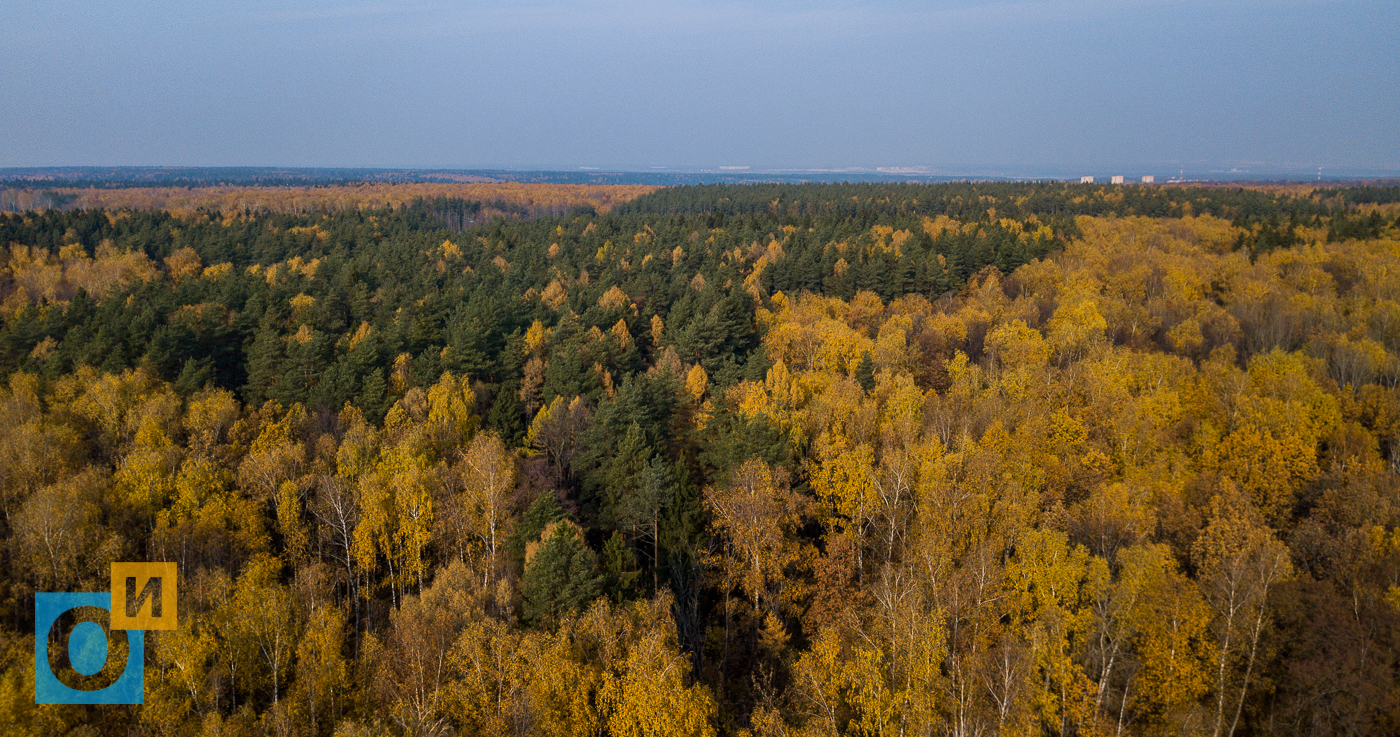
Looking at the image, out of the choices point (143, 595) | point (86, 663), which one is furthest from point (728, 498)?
point (86, 663)

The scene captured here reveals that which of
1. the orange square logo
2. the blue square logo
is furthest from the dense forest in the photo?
the orange square logo

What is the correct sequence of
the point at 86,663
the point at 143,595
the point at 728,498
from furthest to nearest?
the point at 728,498 < the point at 143,595 < the point at 86,663

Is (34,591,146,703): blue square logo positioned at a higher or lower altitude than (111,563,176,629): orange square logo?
lower

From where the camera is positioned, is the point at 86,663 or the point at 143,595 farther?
the point at 143,595

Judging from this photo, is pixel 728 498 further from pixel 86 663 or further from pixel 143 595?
pixel 86 663

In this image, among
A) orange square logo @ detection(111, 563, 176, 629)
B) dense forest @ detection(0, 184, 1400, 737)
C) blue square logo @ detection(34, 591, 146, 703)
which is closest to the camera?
blue square logo @ detection(34, 591, 146, 703)

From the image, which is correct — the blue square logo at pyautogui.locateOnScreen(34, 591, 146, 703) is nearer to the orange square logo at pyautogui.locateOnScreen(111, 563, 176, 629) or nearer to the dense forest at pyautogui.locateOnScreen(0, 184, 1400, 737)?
the dense forest at pyautogui.locateOnScreen(0, 184, 1400, 737)

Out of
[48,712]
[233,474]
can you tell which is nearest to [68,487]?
[233,474]
